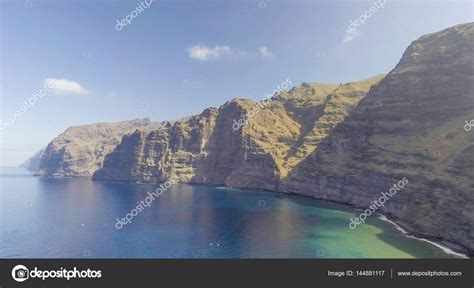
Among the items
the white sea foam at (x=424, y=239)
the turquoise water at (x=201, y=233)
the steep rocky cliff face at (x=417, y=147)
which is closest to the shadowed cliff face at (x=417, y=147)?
the steep rocky cliff face at (x=417, y=147)

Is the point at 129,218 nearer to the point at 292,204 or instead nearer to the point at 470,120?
the point at 292,204

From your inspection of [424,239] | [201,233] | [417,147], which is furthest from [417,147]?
[201,233]

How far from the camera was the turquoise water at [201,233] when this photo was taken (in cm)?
8488

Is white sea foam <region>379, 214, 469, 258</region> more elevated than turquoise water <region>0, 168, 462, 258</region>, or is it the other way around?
white sea foam <region>379, 214, 469, 258</region>

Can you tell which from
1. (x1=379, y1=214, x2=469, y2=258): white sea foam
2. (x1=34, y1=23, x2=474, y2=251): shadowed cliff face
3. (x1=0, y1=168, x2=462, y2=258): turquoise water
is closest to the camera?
(x1=379, y1=214, x2=469, y2=258): white sea foam

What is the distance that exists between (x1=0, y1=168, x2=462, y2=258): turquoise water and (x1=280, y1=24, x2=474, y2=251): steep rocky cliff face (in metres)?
10.5

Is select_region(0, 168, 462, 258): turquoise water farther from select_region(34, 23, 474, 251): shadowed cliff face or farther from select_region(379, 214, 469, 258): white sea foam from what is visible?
select_region(34, 23, 474, 251): shadowed cliff face

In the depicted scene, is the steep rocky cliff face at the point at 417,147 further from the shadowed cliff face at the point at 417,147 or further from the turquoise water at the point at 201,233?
the turquoise water at the point at 201,233

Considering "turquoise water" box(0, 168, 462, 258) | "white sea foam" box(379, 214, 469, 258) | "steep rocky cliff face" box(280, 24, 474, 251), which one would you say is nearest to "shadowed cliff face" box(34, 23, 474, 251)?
"steep rocky cliff face" box(280, 24, 474, 251)

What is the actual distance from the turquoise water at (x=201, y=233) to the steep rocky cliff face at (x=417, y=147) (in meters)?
10.5

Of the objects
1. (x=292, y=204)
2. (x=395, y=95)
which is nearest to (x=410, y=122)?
(x=395, y=95)

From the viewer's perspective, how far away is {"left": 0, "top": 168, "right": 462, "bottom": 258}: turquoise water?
8488 centimetres

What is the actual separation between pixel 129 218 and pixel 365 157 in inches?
4324

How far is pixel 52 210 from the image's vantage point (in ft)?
502
